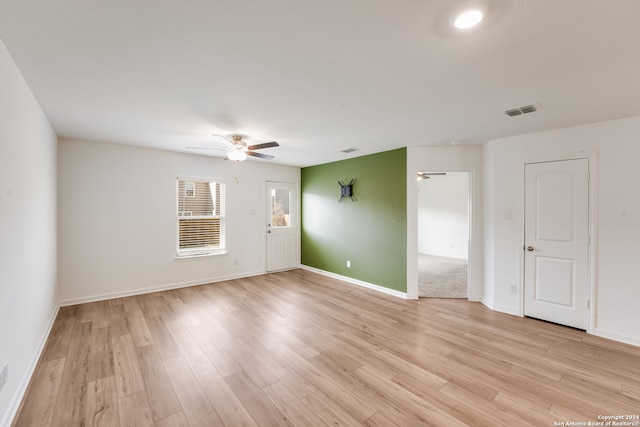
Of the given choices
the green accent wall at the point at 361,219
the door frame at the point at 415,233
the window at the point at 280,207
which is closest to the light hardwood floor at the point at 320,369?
the door frame at the point at 415,233

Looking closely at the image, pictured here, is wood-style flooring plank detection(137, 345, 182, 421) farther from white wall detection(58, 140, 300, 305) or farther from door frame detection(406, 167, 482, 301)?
door frame detection(406, 167, 482, 301)

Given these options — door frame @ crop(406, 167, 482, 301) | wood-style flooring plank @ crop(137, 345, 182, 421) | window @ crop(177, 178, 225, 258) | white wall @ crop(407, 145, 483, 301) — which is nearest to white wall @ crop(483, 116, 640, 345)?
white wall @ crop(407, 145, 483, 301)

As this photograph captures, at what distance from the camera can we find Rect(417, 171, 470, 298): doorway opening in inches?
284

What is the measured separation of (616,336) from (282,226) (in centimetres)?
562

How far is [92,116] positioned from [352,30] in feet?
10.4

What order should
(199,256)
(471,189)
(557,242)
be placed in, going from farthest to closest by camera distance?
1. (199,256)
2. (471,189)
3. (557,242)

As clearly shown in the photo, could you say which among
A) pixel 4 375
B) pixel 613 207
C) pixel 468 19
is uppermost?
pixel 468 19

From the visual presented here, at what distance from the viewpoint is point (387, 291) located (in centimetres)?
466

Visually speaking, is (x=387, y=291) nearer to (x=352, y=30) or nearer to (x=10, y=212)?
(x=352, y=30)

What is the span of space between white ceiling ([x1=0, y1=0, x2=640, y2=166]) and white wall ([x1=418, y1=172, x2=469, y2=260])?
5.02 m

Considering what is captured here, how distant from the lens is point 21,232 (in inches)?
84.5

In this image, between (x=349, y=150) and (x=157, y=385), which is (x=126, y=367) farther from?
(x=349, y=150)

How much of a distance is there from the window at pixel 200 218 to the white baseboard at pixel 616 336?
5.92 m

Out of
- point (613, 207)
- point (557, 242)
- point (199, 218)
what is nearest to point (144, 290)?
point (199, 218)
